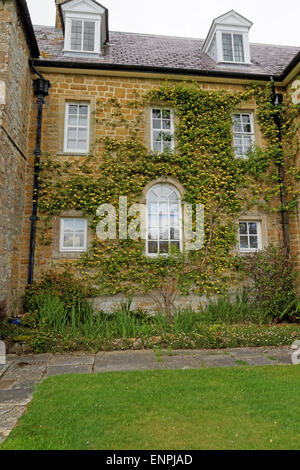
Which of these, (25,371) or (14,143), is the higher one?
(14,143)

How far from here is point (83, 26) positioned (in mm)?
9586

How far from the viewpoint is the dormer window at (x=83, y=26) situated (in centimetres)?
941

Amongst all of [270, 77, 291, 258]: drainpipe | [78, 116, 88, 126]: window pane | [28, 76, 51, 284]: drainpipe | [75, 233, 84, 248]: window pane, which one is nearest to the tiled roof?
[28, 76, 51, 284]: drainpipe

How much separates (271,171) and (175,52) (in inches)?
218

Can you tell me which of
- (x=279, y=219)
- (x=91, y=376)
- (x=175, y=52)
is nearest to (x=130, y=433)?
(x=91, y=376)

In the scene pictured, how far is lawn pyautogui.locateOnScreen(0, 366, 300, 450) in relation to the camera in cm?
254

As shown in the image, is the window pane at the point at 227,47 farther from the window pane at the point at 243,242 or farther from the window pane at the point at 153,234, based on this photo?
the window pane at the point at 153,234

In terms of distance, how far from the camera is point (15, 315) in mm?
7195

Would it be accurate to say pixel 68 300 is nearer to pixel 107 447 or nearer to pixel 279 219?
pixel 107 447

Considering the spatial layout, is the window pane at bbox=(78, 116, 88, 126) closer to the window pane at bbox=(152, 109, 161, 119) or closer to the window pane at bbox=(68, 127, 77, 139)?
the window pane at bbox=(68, 127, 77, 139)

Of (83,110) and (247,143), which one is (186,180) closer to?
(247,143)

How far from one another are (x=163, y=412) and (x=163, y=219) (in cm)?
611

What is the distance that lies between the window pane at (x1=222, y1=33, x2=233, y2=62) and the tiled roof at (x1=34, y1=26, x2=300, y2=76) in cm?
33

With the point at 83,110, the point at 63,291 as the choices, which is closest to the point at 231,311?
the point at 63,291
